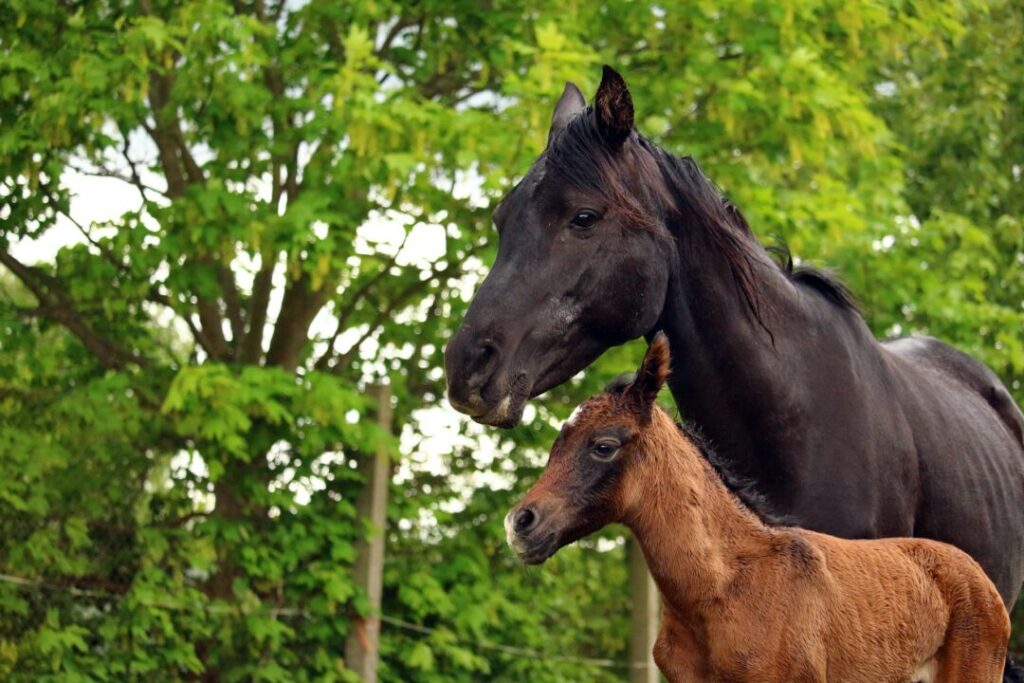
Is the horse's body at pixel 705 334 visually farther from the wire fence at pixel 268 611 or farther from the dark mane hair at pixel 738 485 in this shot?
the wire fence at pixel 268 611

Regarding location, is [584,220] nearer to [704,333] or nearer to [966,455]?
[704,333]

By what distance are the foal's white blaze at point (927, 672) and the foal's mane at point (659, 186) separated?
1039 mm

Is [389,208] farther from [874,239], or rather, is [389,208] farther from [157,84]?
[874,239]

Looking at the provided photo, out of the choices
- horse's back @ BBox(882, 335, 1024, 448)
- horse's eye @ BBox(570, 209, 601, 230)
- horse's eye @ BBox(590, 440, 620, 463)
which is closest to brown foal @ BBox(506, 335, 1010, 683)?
horse's eye @ BBox(590, 440, 620, 463)

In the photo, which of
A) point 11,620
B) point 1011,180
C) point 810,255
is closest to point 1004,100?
point 1011,180

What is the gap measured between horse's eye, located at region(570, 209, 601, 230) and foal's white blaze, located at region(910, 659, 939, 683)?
1.53 metres

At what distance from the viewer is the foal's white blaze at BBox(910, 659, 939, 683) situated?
13.9 ft

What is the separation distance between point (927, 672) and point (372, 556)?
18.0 feet

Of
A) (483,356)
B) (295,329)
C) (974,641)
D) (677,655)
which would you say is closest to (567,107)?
(483,356)

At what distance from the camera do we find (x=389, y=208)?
9484 mm

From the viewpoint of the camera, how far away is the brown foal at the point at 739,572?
3.95 m

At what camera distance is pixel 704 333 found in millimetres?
4367

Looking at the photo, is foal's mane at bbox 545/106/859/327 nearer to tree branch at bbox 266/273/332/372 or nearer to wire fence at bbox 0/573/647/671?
Answer: wire fence at bbox 0/573/647/671

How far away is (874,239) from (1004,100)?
6181 millimetres
